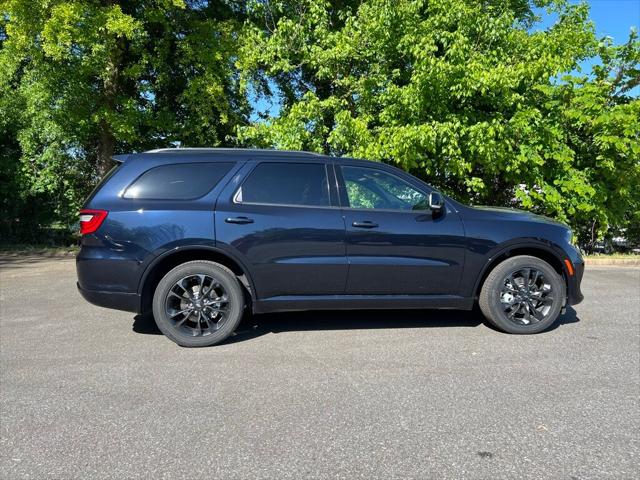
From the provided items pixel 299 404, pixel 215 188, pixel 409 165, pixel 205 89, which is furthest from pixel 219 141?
pixel 299 404

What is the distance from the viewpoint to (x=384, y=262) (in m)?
4.64

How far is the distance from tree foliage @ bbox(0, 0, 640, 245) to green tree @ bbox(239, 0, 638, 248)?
0.10ft

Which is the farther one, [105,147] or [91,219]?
[105,147]

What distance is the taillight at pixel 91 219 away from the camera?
4.38 m

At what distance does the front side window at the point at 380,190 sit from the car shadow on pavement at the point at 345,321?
52.0 inches

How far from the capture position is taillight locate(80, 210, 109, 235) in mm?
4375

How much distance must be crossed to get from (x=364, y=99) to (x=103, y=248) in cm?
639

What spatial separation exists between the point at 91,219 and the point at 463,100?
661 centimetres

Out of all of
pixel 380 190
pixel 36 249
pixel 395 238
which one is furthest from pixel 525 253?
pixel 36 249

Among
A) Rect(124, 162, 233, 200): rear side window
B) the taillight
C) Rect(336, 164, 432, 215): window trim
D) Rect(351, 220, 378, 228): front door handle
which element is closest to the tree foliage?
Rect(336, 164, 432, 215): window trim

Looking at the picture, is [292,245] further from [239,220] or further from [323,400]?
[323,400]

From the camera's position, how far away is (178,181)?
4578mm

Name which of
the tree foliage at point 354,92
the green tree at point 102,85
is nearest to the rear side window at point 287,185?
the tree foliage at point 354,92

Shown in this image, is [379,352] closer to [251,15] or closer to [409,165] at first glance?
[409,165]
